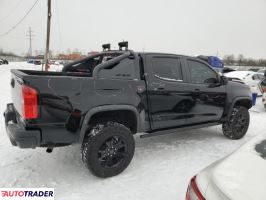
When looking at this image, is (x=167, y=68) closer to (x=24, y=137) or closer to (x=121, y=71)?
(x=121, y=71)

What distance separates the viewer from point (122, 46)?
14.4 feet

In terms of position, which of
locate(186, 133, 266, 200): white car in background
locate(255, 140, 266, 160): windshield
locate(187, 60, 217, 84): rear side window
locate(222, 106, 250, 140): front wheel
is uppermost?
locate(187, 60, 217, 84): rear side window

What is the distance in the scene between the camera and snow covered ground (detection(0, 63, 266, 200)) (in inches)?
125

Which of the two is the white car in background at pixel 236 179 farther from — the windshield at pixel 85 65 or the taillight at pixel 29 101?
the windshield at pixel 85 65

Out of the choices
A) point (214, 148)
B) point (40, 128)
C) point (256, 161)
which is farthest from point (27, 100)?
point (214, 148)

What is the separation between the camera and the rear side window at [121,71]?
346 centimetres

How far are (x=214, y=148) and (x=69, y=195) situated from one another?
3.01 m

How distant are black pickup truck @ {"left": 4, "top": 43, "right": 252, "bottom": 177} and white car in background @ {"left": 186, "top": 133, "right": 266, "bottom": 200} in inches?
69.2

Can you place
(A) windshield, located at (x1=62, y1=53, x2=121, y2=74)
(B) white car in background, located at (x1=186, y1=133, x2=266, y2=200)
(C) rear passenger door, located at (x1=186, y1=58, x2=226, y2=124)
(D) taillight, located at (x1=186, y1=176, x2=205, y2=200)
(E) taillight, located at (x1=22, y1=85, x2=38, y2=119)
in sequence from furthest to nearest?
(A) windshield, located at (x1=62, y1=53, x2=121, y2=74) → (C) rear passenger door, located at (x1=186, y1=58, x2=226, y2=124) → (E) taillight, located at (x1=22, y1=85, x2=38, y2=119) → (D) taillight, located at (x1=186, y1=176, x2=205, y2=200) → (B) white car in background, located at (x1=186, y1=133, x2=266, y2=200)

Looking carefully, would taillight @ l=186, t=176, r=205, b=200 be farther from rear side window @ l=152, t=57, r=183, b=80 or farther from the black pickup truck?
rear side window @ l=152, t=57, r=183, b=80

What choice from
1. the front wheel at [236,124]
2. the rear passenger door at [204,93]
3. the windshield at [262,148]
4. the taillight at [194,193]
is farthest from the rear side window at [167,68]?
the taillight at [194,193]

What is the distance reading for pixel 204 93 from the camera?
4574 mm

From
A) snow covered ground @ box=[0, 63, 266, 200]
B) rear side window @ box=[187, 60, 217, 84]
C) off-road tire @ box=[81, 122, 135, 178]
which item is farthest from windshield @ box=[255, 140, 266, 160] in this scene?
rear side window @ box=[187, 60, 217, 84]

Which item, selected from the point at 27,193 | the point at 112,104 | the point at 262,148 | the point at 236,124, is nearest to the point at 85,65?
the point at 112,104
